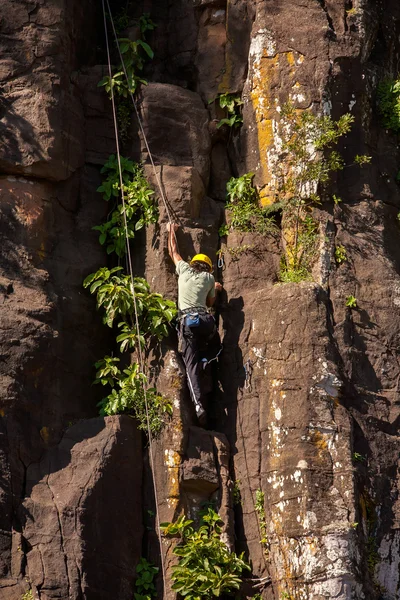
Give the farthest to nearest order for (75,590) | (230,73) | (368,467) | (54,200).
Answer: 1. (230,73)
2. (54,200)
3. (368,467)
4. (75,590)

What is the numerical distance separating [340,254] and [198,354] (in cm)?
223

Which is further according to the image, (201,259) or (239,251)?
(239,251)

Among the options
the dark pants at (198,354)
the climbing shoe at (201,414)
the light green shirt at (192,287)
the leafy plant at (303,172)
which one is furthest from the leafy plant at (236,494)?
the leafy plant at (303,172)

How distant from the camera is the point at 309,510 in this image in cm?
1386

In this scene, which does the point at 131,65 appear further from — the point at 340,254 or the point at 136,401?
the point at 136,401

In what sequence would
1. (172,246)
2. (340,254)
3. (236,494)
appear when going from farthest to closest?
1. (340,254)
2. (172,246)
3. (236,494)

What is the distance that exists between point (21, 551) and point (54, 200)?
4441 millimetres

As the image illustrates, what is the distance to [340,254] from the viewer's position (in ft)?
51.4

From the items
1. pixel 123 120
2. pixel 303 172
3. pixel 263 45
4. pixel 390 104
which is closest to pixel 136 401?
pixel 303 172

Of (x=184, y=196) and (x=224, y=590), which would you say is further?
(x=184, y=196)

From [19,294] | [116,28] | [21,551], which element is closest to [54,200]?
[19,294]

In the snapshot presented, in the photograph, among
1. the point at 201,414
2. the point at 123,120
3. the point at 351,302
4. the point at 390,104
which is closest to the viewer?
the point at 201,414

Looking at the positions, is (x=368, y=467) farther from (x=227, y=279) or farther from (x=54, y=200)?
(x=54, y=200)

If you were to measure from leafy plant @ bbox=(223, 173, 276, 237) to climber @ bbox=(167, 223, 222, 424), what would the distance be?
87cm
